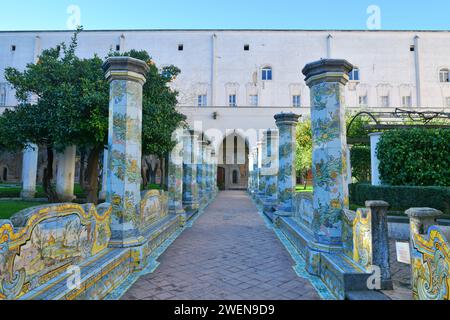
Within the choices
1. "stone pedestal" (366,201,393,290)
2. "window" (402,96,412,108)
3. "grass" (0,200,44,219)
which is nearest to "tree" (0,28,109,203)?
"grass" (0,200,44,219)

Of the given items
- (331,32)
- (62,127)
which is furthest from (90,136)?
(331,32)

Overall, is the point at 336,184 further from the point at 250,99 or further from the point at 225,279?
the point at 250,99

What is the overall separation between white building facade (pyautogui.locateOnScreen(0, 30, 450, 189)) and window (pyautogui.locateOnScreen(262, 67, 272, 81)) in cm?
10

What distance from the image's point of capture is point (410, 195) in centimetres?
783

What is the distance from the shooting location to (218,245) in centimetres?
656

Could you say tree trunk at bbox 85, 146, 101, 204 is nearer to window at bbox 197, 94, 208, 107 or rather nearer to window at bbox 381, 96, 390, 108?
window at bbox 197, 94, 208, 107

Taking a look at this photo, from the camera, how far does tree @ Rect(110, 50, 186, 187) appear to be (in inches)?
395

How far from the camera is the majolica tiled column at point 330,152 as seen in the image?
466 centimetres

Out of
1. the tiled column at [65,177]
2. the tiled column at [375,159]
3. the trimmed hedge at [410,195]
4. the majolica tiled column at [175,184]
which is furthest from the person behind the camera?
the tiled column at [65,177]

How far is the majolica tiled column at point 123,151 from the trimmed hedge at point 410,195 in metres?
6.52

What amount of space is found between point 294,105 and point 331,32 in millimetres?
8813

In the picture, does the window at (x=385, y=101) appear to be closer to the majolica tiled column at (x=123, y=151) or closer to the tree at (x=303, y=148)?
the tree at (x=303, y=148)

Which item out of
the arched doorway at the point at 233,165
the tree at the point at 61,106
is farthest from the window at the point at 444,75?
the tree at the point at 61,106
